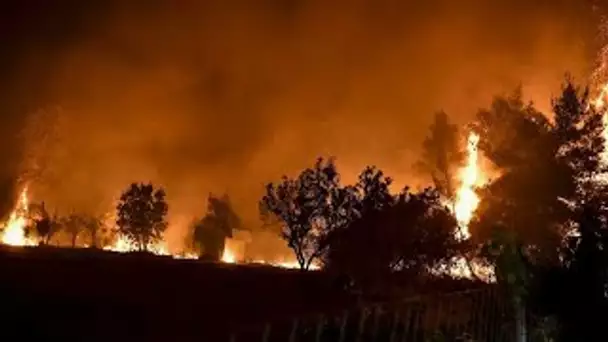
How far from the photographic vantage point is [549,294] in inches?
323

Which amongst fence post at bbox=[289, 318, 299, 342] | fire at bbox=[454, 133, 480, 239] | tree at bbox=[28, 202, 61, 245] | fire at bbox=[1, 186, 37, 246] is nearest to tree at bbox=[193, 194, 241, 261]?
tree at bbox=[28, 202, 61, 245]

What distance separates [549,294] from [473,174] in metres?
42.2

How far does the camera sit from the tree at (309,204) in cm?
3594

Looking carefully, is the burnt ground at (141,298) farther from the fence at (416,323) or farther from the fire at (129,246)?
the fire at (129,246)

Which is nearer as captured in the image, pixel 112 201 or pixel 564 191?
pixel 564 191

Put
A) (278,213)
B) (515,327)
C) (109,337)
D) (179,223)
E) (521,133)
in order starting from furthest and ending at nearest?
(179,223) → (278,213) → (521,133) → (109,337) → (515,327)

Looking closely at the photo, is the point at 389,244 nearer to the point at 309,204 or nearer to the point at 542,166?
the point at 542,166

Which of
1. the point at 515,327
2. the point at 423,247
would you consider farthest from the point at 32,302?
the point at 515,327

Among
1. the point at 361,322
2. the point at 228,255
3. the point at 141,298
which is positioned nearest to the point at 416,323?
the point at 361,322

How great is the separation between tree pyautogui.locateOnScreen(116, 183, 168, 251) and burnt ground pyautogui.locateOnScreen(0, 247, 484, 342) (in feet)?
92.9

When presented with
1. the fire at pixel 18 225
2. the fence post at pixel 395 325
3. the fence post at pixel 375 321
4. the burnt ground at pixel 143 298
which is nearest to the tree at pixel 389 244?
the burnt ground at pixel 143 298

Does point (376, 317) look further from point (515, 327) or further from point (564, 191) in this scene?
point (564, 191)

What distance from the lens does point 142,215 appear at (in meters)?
→ 66.5

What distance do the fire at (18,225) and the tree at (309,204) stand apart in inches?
1461
